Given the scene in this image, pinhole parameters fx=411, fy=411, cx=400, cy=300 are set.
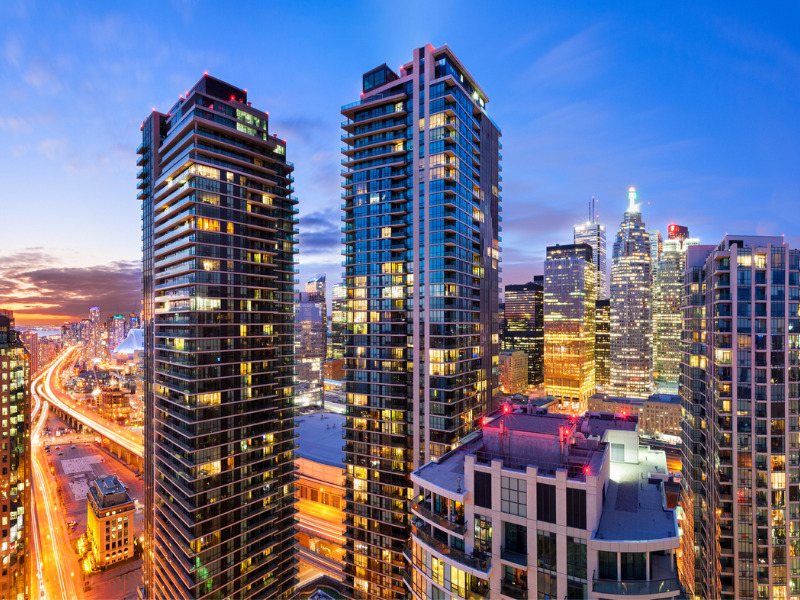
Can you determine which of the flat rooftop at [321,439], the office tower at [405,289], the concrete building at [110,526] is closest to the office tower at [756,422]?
the office tower at [405,289]

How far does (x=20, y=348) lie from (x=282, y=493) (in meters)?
71.6

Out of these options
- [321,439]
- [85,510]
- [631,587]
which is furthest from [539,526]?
[85,510]

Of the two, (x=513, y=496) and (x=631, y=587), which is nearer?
(x=631, y=587)

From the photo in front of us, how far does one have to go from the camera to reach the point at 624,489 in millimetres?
40625

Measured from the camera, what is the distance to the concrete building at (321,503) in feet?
362

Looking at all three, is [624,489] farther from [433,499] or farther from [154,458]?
[154,458]

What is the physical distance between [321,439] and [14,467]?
81471 mm

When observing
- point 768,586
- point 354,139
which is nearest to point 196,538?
point 354,139

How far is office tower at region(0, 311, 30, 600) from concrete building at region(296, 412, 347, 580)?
56.6 meters

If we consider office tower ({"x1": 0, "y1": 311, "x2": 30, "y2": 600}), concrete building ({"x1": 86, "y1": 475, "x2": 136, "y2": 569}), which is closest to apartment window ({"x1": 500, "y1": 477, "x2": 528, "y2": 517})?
office tower ({"x1": 0, "y1": 311, "x2": 30, "y2": 600})

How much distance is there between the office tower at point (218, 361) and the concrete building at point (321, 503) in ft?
86.4

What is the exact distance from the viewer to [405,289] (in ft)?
269

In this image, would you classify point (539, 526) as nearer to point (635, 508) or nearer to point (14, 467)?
point (635, 508)

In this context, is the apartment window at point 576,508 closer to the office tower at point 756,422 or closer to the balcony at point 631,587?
the balcony at point 631,587
